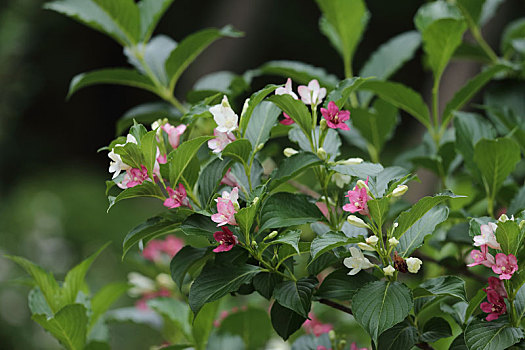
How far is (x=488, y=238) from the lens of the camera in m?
0.48

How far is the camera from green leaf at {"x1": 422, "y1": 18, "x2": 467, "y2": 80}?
2.41ft

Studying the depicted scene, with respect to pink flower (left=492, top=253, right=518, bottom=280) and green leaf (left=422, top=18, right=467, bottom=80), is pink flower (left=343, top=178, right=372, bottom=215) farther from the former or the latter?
green leaf (left=422, top=18, right=467, bottom=80)

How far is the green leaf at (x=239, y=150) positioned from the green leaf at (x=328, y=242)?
0.11 m

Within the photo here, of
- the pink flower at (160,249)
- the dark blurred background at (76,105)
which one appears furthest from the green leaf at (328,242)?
the dark blurred background at (76,105)

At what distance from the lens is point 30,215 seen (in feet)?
11.7

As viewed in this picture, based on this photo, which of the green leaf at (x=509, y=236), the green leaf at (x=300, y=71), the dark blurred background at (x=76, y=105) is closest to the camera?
the green leaf at (x=509, y=236)

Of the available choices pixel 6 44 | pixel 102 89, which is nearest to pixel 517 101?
pixel 6 44

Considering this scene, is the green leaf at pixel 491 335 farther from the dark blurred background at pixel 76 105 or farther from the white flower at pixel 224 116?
the dark blurred background at pixel 76 105

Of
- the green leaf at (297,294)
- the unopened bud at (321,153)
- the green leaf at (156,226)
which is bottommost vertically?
the green leaf at (297,294)

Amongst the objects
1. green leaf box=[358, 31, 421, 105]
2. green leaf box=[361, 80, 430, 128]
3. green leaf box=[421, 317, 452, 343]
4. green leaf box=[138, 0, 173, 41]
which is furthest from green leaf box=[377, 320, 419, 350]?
green leaf box=[138, 0, 173, 41]

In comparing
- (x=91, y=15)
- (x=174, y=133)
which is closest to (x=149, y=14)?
(x=91, y=15)

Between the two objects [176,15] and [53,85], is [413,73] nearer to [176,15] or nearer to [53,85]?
[176,15]

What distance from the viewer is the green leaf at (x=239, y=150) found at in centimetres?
51

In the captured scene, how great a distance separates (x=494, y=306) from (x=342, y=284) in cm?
13
